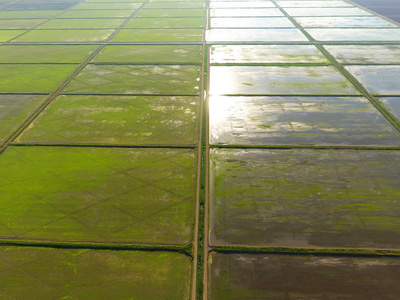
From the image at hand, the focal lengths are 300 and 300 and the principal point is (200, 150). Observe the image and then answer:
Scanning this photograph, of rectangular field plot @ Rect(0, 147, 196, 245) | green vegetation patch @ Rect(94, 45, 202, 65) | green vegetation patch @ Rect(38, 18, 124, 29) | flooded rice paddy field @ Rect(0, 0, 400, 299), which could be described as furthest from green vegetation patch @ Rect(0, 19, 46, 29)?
rectangular field plot @ Rect(0, 147, 196, 245)

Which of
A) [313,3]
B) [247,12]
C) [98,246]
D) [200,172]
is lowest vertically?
[98,246]

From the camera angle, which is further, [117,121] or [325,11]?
[325,11]

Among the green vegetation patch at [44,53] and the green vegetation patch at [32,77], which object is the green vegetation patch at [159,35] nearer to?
the green vegetation patch at [44,53]

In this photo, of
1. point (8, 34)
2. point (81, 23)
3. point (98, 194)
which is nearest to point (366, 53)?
point (98, 194)

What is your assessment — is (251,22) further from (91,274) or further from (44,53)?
(91,274)

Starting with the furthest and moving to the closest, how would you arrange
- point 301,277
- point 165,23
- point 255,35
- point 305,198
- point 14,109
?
point 165,23 < point 255,35 < point 14,109 < point 305,198 < point 301,277

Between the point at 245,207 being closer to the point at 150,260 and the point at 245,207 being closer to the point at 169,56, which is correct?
the point at 150,260

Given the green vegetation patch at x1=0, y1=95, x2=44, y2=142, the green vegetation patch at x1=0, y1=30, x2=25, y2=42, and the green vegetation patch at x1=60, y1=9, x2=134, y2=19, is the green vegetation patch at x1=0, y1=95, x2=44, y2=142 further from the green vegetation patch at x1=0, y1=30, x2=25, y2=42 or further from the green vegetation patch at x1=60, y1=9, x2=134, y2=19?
the green vegetation patch at x1=60, y1=9, x2=134, y2=19
